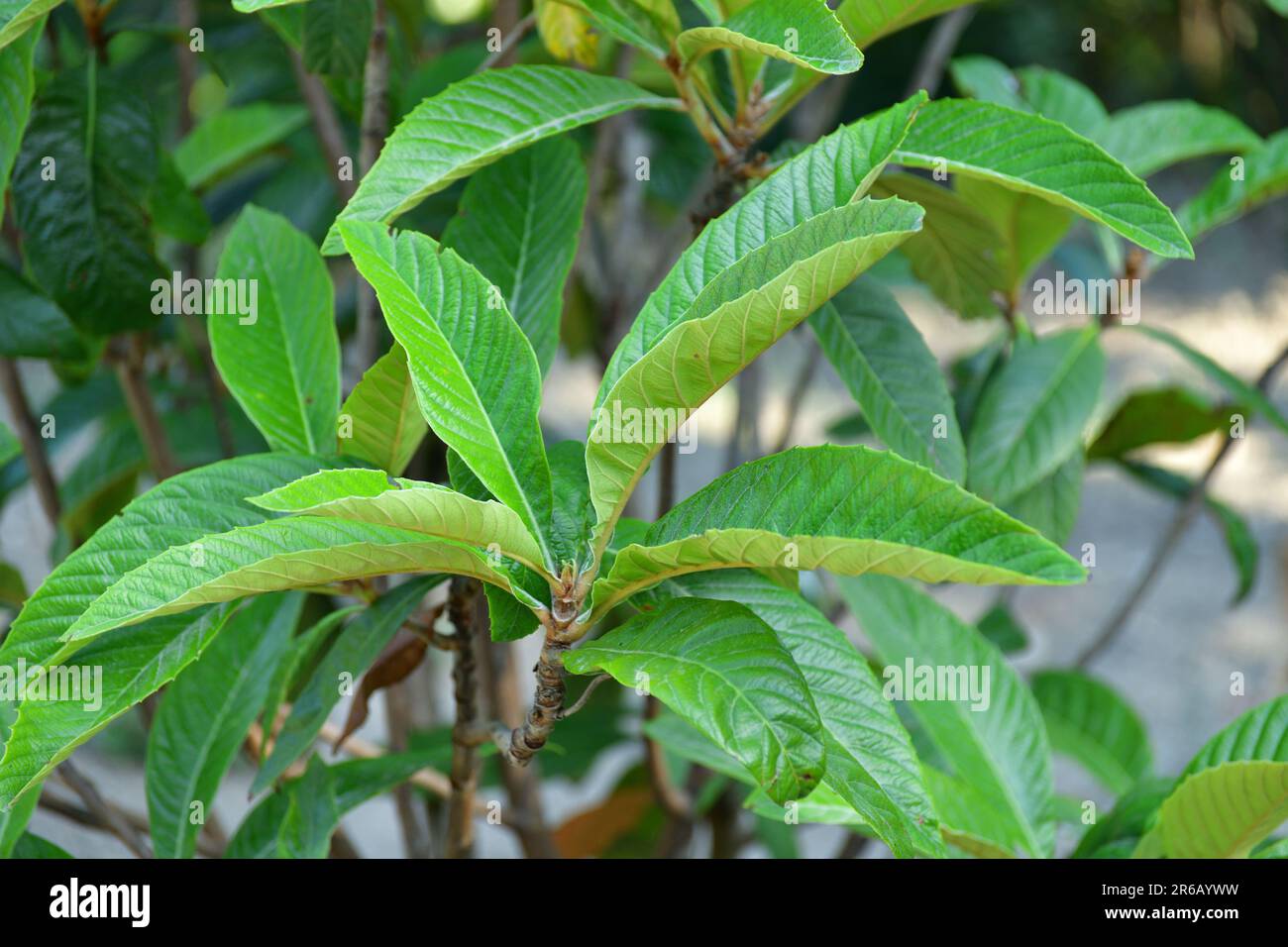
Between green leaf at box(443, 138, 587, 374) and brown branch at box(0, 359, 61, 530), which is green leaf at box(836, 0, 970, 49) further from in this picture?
brown branch at box(0, 359, 61, 530)

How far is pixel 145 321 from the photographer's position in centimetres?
99

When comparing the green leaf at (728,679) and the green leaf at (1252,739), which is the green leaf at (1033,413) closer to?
the green leaf at (1252,739)

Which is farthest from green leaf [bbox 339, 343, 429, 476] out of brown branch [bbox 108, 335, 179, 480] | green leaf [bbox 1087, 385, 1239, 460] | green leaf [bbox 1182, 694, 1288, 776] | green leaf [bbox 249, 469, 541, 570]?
green leaf [bbox 1087, 385, 1239, 460]

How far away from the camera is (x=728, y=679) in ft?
1.95

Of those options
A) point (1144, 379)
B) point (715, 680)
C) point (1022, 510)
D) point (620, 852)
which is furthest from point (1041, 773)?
point (1144, 379)

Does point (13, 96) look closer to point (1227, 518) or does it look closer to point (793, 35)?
point (793, 35)

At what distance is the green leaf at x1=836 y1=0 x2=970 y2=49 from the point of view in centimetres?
77

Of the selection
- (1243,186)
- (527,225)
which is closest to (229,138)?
(527,225)

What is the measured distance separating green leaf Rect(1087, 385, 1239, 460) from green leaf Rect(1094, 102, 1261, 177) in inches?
9.9

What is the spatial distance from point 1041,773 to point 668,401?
56 centimetres

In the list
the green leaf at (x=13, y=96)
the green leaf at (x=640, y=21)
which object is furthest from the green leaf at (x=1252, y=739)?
the green leaf at (x=13, y=96)

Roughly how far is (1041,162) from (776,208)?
171 mm

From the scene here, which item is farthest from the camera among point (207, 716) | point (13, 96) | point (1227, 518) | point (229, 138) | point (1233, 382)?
point (1227, 518)

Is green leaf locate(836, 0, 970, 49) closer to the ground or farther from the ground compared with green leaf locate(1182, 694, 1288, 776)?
farther from the ground
